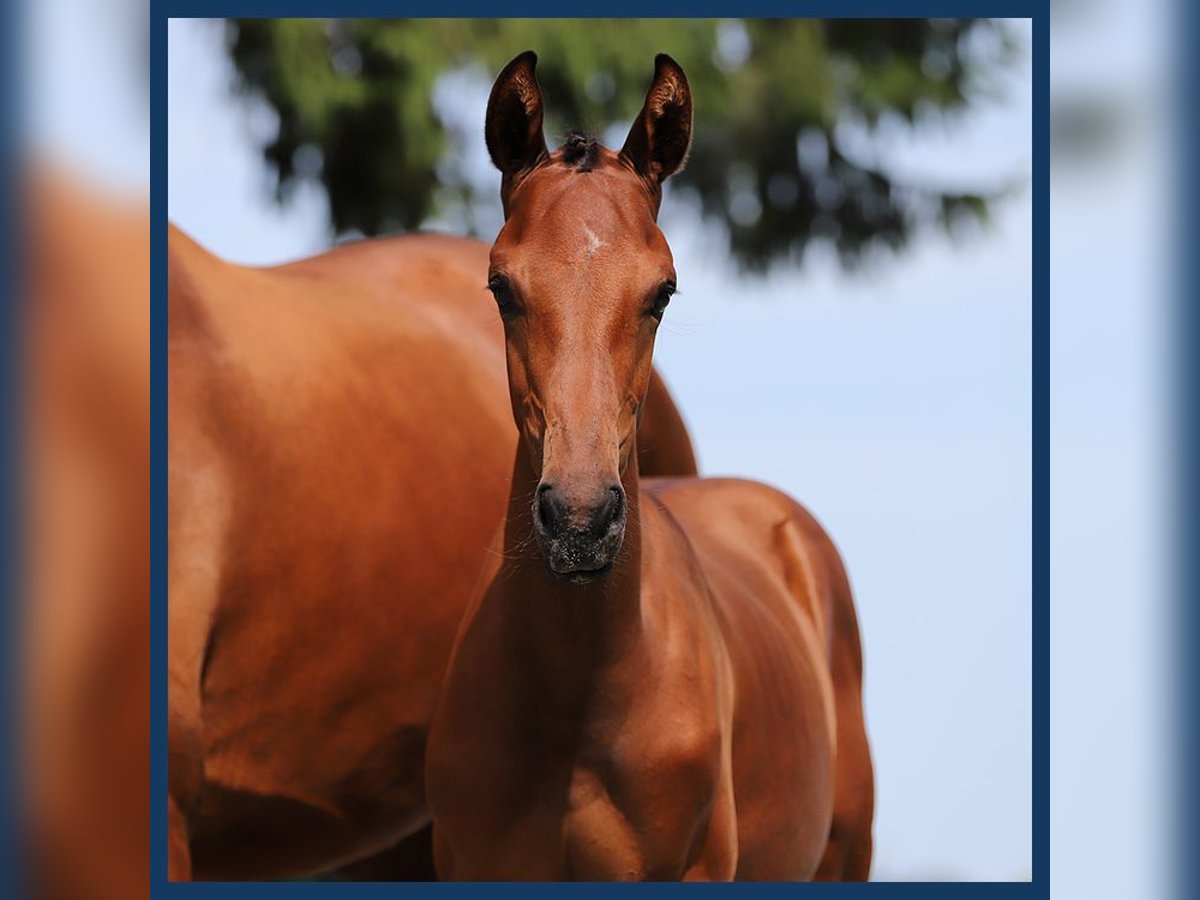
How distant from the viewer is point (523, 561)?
298 centimetres

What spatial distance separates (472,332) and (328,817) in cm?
114

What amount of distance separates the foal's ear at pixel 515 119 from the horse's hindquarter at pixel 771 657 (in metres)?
1.03

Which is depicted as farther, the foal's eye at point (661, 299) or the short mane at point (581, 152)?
the short mane at point (581, 152)

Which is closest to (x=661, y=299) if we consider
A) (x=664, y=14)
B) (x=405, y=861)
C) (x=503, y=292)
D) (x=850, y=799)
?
(x=503, y=292)

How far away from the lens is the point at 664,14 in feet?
7.75

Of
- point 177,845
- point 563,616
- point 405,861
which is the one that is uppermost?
point 563,616

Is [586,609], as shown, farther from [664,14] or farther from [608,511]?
[664,14]

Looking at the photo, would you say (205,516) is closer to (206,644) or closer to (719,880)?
(206,644)

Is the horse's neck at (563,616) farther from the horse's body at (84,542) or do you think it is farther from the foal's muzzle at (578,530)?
the horse's body at (84,542)

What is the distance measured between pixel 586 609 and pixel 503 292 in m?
0.56

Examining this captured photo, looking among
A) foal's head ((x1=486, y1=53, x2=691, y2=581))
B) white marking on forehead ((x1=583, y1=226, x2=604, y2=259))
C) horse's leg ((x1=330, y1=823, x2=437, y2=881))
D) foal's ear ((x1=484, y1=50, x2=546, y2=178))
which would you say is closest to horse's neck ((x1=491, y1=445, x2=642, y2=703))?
foal's head ((x1=486, y1=53, x2=691, y2=581))

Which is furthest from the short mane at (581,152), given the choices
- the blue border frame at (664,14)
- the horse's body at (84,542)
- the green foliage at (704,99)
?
the green foliage at (704,99)

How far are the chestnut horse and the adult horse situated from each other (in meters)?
0.31

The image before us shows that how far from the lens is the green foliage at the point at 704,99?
18.2 ft
